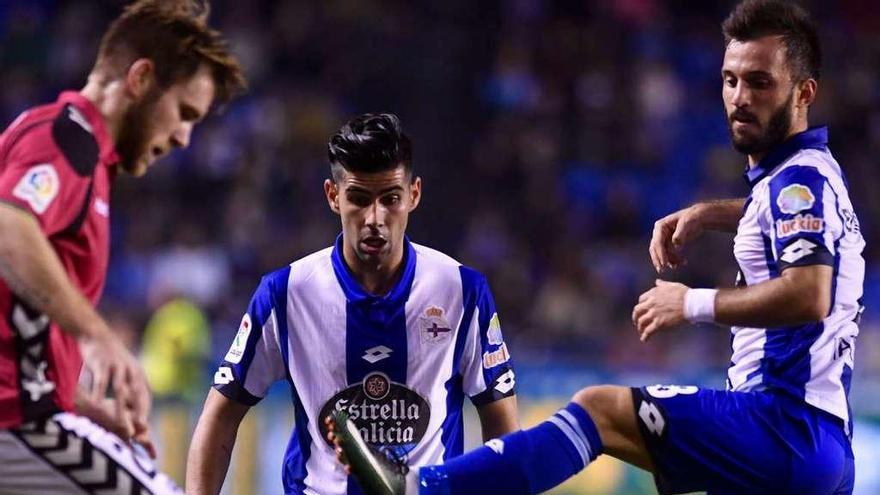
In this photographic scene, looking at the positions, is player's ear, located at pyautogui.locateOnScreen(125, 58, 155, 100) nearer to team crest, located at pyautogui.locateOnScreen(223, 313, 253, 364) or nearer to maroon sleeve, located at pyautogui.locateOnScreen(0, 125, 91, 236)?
maroon sleeve, located at pyautogui.locateOnScreen(0, 125, 91, 236)

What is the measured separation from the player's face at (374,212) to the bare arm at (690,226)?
98 cm

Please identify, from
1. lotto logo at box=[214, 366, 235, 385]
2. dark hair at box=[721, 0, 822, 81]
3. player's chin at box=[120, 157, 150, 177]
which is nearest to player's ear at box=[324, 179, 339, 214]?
lotto logo at box=[214, 366, 235, 385]

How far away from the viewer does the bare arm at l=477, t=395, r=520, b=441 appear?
548cm

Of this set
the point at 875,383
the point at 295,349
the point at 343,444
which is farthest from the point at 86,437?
the point at 875,383

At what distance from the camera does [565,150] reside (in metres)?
15.1

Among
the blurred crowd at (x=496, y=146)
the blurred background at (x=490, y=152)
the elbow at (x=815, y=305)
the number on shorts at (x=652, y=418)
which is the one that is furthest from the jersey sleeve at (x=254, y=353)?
the blurred crowd at (x=496, y=146)

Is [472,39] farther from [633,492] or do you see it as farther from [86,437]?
[86,437]

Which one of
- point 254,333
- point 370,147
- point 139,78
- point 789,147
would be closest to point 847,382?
point 789,147

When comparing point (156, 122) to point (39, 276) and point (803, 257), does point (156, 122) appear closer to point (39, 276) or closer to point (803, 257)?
point (39, 276)

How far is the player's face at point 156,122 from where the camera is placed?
13.8 ft

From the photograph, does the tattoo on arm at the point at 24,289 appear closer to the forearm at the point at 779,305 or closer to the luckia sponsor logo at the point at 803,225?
the forearm at the point at 779,305

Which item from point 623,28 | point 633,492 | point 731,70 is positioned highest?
point 623,28

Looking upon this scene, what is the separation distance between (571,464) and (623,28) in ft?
38.9

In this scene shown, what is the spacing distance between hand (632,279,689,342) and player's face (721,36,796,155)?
652 mm
